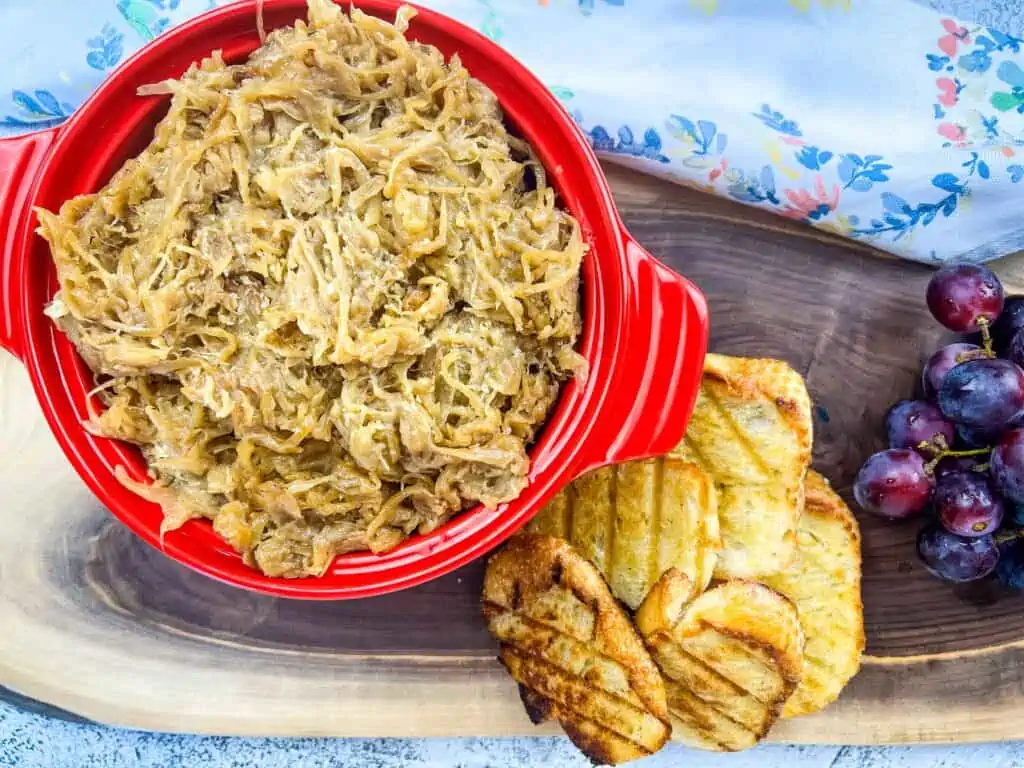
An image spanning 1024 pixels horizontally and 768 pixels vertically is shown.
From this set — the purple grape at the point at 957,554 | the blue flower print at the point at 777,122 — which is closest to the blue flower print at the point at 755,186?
the blue flower print at the point at 777,122

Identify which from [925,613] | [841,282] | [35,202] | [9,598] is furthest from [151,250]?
[925,613]

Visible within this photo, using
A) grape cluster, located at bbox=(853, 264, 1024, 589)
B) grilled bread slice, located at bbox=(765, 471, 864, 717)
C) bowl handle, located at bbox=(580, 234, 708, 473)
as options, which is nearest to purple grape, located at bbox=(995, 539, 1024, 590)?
grape cluster, located at bbox=(853, 264, 1024, 589)

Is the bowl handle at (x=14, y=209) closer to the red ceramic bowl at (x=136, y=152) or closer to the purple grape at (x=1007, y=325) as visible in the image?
the red ceramic bowl at (x=136, y=152)

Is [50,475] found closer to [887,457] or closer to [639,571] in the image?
[639,571]

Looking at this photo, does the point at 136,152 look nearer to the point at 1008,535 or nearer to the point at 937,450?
the point at 937,450

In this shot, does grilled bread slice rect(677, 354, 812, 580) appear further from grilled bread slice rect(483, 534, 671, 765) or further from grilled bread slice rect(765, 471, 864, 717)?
grilled bread slice rect(483, 534, 671, 765)

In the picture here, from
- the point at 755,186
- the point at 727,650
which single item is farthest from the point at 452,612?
the point at 755,186
